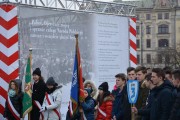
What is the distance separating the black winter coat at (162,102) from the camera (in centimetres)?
770

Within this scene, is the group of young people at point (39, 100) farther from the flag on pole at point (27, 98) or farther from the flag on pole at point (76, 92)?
the flag on pole at point (76, 92)

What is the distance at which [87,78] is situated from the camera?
11539mm

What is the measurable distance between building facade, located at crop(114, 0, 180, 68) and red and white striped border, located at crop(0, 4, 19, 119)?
284 ft

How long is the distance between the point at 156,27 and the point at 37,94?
9093cm

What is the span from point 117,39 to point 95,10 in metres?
0.94

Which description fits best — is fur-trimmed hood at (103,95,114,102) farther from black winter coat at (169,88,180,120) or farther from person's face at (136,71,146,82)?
black winter coat at (169,88,180,120)

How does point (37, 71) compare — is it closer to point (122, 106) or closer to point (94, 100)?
point (94, 100)

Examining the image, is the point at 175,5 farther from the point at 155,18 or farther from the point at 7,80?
the point at 7,80

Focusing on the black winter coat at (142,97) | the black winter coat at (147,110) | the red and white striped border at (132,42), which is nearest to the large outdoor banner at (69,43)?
the red and white striped border at (132,42)

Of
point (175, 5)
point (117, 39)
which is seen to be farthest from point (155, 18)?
point (117, 39)

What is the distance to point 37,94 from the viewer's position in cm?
1052

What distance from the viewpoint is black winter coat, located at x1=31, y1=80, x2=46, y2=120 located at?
410 inches

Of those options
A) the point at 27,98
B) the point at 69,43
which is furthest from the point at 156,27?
the point at 27,98

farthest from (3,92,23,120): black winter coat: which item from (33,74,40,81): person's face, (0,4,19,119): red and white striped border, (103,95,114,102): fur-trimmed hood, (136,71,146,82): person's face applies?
(136,71,146,82): person's face
